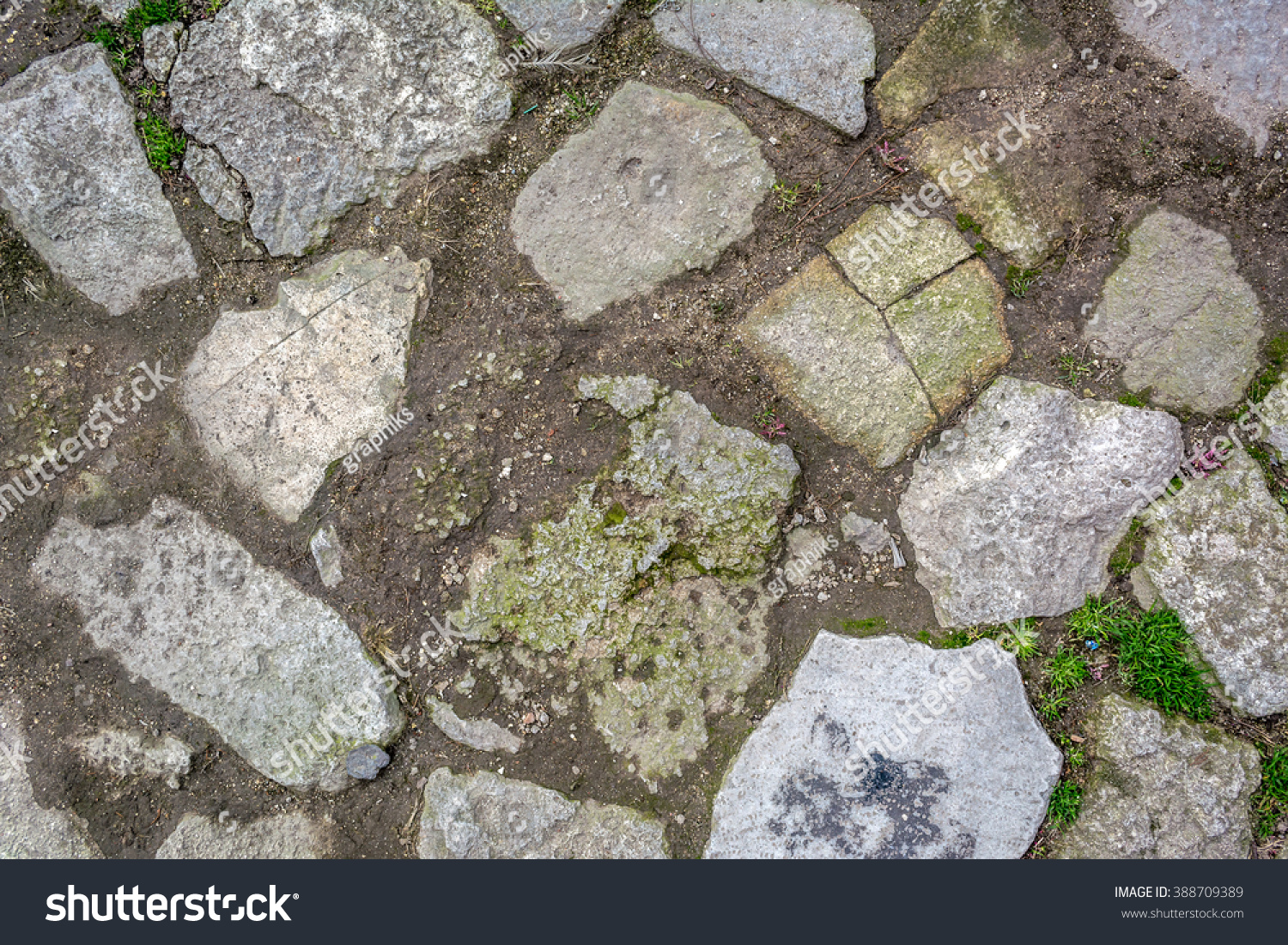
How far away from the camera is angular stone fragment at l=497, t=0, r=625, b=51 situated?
2.65 meters

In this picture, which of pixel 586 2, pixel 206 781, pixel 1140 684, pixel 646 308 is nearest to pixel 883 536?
pixel 1140 684

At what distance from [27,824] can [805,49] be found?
4.07 metres

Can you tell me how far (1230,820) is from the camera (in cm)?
250

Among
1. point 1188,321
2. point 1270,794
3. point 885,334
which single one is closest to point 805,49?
point 885,334

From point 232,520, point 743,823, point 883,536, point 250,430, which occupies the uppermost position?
point 250,430

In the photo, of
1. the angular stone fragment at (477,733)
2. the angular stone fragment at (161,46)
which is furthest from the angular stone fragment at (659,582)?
the angular stone fragment at (161,46)

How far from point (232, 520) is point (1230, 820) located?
12.4 feet

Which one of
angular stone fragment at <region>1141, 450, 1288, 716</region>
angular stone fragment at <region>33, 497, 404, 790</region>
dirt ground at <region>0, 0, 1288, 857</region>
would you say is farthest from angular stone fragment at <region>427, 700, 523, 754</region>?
angular stone fragment at <region>1141, 450, 1288, 716</region>

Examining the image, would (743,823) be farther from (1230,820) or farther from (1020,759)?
(1230,820)

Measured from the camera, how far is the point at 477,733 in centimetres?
264

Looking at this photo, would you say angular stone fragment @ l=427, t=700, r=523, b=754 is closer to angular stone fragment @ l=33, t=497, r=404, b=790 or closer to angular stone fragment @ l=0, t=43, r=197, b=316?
angular stone fragment @ l=33, t=497, r=404, b=790

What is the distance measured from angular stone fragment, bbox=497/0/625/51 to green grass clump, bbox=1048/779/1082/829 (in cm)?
323

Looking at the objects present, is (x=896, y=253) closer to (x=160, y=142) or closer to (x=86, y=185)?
(x=160, y=142)

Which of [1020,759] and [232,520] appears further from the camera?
[232,520]
